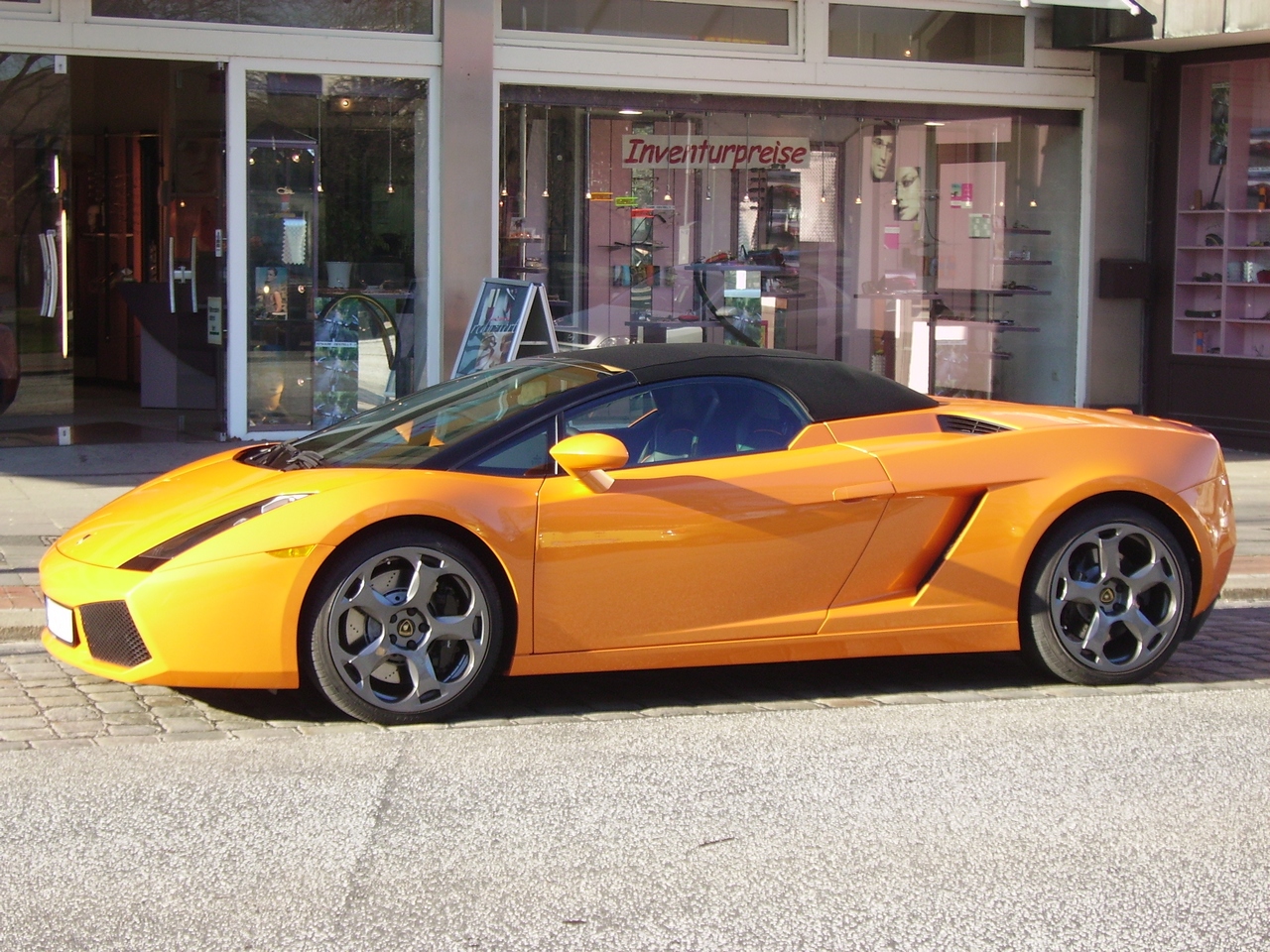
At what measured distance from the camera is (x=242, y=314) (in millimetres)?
12039

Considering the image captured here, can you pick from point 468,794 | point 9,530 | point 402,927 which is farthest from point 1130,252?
point 402,927

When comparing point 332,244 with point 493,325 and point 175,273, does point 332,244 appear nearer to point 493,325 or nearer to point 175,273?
point 493,325

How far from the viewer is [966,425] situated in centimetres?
609

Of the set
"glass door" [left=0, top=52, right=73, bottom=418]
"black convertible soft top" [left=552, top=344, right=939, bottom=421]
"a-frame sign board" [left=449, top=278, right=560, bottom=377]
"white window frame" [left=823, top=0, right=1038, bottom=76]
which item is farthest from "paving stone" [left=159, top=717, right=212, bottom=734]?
"white window frame" [left=823, top=0, right=1038, bottom=76]

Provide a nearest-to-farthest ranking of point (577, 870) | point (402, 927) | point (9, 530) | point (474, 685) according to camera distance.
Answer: point (402, 927), point (577, 870), point (474, 685), point (9, 530)

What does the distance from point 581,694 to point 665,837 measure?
5.45 feet

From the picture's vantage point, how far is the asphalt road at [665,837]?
365 cm

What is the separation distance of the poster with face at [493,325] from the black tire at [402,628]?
220 inches

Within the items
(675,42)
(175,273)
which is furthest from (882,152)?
(175,273)

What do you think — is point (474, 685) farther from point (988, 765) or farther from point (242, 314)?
point (242, 314)

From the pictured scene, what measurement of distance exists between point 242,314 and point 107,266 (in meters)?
6.50

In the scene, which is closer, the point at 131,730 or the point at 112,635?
the point at 112,635

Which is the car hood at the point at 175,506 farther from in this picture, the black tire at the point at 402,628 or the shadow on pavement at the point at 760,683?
the shadow on pavement at the point at 760,683

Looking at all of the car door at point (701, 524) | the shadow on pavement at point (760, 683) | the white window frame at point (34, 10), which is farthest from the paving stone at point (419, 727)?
the white window frame at point (34, 10)
